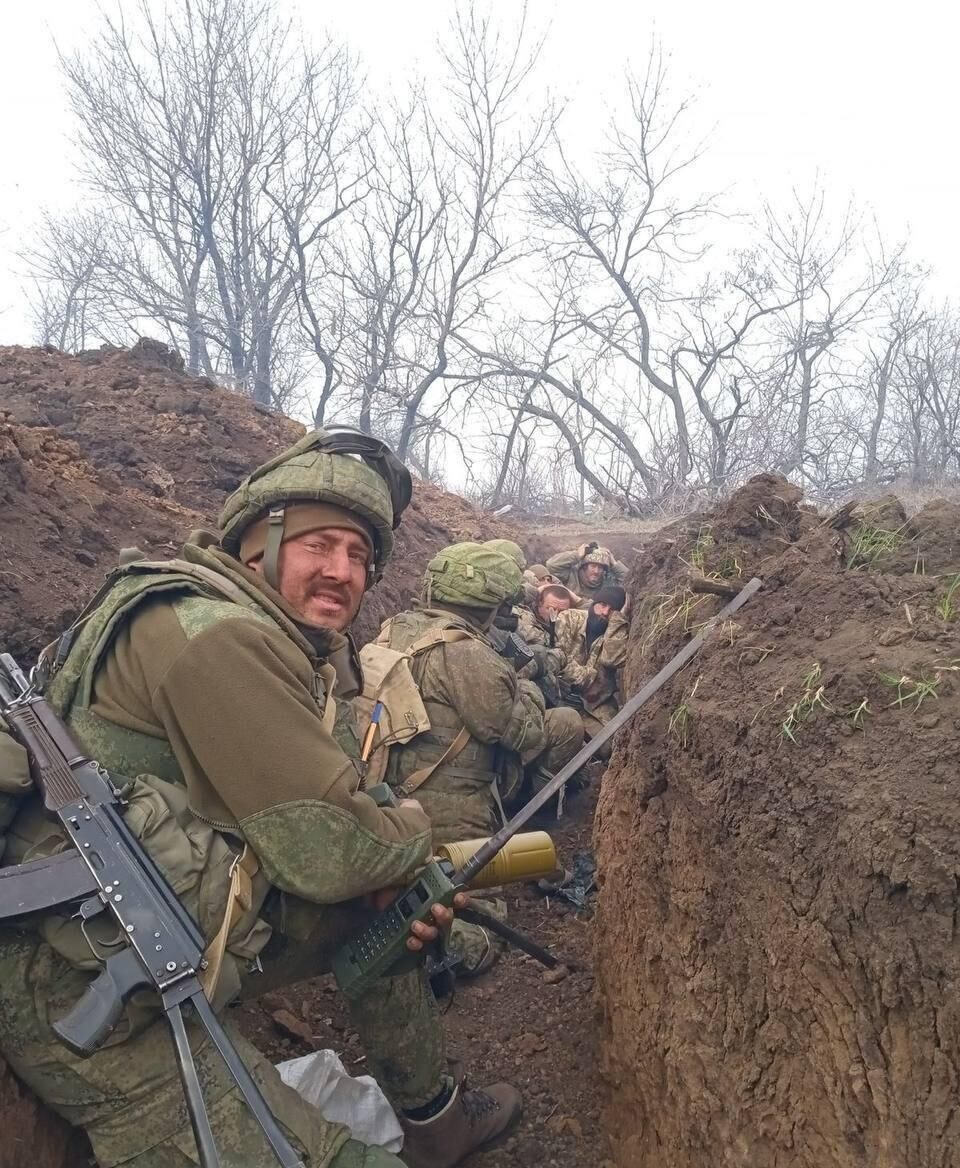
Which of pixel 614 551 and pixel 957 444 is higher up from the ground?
pixel 957 444

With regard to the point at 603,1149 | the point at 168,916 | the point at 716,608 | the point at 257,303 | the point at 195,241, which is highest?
the point at 195,241

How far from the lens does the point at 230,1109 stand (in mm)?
2025

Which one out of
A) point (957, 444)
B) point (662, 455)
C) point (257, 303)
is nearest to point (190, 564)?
point (662, 455)

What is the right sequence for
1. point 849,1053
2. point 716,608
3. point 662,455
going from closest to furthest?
point 849,1053 → point 716,608 → point 662,455

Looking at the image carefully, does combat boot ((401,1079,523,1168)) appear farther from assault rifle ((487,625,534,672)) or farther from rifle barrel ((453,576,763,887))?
assault rifle ((487,625,534,672))

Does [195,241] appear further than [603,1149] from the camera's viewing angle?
Yes

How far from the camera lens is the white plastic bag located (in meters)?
2.82

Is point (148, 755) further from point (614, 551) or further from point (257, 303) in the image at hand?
point (257, 303)

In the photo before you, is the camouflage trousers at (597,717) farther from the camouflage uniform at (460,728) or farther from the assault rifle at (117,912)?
the assault rifle at (117,912)

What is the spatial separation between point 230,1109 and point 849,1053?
1390 millimetres

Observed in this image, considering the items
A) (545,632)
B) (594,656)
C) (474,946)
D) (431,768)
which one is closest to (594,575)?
(545,632)

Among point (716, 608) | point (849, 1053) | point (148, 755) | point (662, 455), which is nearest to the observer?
point (849, 1053)

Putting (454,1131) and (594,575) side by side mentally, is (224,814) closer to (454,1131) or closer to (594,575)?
(454,1131)

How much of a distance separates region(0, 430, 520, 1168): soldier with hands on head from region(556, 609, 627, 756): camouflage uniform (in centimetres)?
364
